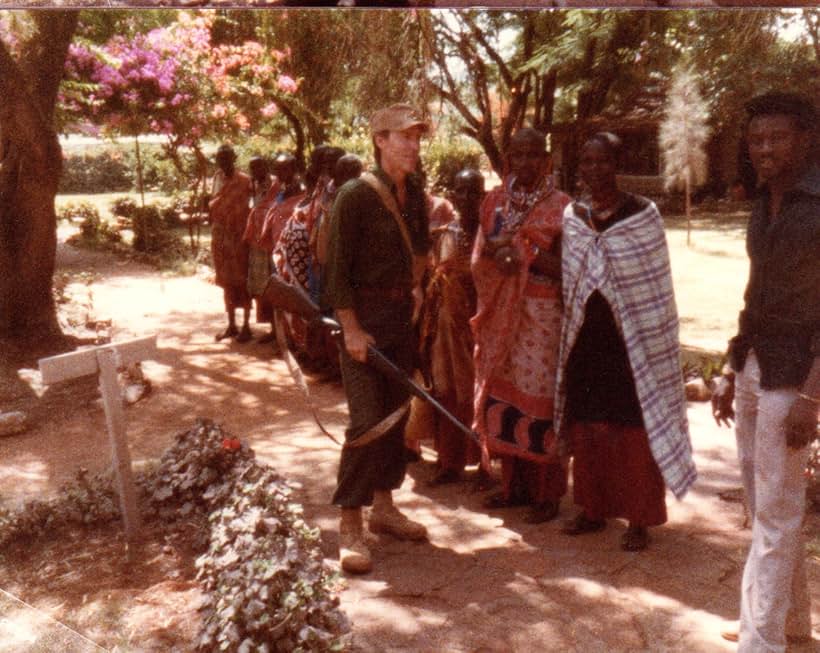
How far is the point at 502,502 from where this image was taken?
3334 millimetres

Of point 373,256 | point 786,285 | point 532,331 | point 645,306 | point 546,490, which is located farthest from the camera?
point 546,490

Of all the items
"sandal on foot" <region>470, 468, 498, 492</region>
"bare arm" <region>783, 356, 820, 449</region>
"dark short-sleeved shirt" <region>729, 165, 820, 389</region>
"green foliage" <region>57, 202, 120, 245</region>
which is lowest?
"sandal on foot" <region>470, 468, 498, 492</region>

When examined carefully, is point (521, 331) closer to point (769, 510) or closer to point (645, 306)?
point (645, 306)

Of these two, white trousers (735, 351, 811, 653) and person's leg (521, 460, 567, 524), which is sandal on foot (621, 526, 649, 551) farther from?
white trousers (735, 351, 811, 653)

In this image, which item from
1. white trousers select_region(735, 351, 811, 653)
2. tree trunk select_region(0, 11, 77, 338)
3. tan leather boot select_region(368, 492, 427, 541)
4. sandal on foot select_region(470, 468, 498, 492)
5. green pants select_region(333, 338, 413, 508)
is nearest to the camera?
white trousers select_region(735, 351, 811, 653)

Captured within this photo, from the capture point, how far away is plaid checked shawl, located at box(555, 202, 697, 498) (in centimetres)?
274

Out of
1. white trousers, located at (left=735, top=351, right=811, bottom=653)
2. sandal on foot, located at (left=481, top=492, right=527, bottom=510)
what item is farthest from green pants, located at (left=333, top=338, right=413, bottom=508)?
white trousers, located at (left=735, top=351, right=811, bottom=653)

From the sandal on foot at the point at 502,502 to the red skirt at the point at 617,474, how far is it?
298 millimetres

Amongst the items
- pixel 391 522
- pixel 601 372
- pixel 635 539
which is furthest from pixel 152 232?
pixel 635 539

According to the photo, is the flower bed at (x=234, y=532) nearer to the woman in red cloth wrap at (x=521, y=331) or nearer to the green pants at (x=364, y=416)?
the green pants at (x=364, y=416)

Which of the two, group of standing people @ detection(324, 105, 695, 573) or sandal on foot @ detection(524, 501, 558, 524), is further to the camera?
sandal on foot @ detection(524, 501, 558, 524)

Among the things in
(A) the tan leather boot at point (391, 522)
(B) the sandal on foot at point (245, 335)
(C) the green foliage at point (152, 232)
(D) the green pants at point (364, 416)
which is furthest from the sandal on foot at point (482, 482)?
(C) the green foliage at point (152, 232)

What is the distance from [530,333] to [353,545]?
0.97 meters

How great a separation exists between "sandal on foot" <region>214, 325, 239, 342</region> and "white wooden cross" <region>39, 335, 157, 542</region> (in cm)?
23
